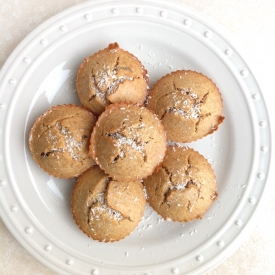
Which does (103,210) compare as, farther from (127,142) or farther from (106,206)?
(127,142)

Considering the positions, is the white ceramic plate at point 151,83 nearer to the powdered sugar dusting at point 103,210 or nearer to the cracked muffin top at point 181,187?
the cracked muffin top at point 181,187

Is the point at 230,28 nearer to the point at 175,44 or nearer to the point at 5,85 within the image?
the point at 175,44

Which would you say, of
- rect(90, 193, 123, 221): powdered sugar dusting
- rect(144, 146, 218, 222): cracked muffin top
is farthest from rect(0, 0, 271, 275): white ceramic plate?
rect(90, 193, 123, 221): powdered sugar dusting

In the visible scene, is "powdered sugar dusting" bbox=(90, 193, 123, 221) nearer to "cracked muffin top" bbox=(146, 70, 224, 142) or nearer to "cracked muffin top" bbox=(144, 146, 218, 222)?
"cracked muffin top" bbox=(144, 146, 218, 222)

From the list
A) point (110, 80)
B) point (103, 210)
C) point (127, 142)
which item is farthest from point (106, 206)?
point (110, 80)

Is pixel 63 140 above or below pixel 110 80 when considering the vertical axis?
below

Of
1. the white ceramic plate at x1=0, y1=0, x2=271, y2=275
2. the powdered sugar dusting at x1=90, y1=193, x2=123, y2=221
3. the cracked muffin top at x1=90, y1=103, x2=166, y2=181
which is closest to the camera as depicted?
the cracked muffin top at x1=90, y1=103, x2=166, y2=181

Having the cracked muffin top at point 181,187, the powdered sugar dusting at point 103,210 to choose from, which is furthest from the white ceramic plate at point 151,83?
the powdered sugar dusting at point 103,210

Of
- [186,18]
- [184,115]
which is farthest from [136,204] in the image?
[186,18]
